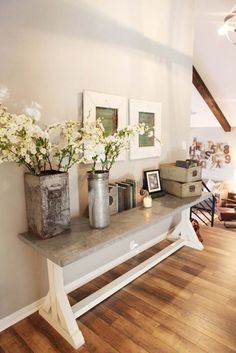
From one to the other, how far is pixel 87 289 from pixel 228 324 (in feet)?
3.70

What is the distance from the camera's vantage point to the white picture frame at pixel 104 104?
2.01 m

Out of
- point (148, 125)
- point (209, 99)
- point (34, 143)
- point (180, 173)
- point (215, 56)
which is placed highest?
point (215, 56)

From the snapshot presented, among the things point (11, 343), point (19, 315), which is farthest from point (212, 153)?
point (11, 343)

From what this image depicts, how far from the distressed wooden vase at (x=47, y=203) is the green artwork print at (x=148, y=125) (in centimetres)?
121

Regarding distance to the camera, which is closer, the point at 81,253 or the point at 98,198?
the point at 81,253

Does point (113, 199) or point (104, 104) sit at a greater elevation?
point (104, 104)

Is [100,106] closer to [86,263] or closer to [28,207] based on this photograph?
[28,207]

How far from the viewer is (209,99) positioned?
537 centimetres

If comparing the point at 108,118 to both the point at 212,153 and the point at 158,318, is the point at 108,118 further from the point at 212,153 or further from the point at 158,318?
the point at 212,153

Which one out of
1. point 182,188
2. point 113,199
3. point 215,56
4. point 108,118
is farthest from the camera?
point 215,56

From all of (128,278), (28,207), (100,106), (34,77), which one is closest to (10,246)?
(28,207)

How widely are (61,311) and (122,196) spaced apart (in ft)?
3.39

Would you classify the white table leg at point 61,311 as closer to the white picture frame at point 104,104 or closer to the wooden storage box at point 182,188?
the white picture frame at point 104,104

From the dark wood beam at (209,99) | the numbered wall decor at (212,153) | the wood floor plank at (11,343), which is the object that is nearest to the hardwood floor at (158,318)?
the wood floor plank at (11,343)
